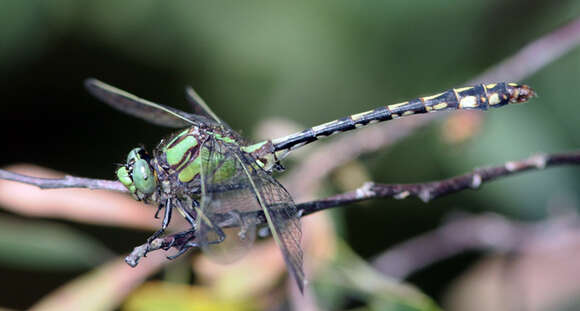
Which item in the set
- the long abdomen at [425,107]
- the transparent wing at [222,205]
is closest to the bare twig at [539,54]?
the long abdomen at [425,107]

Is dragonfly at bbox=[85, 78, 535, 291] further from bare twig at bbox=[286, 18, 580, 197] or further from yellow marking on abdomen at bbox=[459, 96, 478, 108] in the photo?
bare twig at bbox=[286, 18, 580, 197]

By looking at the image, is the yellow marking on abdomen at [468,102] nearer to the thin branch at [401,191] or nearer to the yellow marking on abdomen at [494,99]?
the yellow marking on abdomen at [494,99]

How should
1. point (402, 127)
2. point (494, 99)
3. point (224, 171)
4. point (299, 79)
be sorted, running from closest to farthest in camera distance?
point (224, 171)
point (494, 99)
point (402, 127)
point (299, 79)

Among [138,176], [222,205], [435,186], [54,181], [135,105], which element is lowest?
[435,186]

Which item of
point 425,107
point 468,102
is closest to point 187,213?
point 425,107

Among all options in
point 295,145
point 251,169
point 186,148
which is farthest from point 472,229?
point 186,148

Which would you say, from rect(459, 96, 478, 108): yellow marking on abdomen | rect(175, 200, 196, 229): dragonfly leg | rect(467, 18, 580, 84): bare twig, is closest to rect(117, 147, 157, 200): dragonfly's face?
rect(175, 200, 196, 229): dragonfly leg

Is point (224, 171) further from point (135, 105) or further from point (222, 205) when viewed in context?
point (135, 105)
